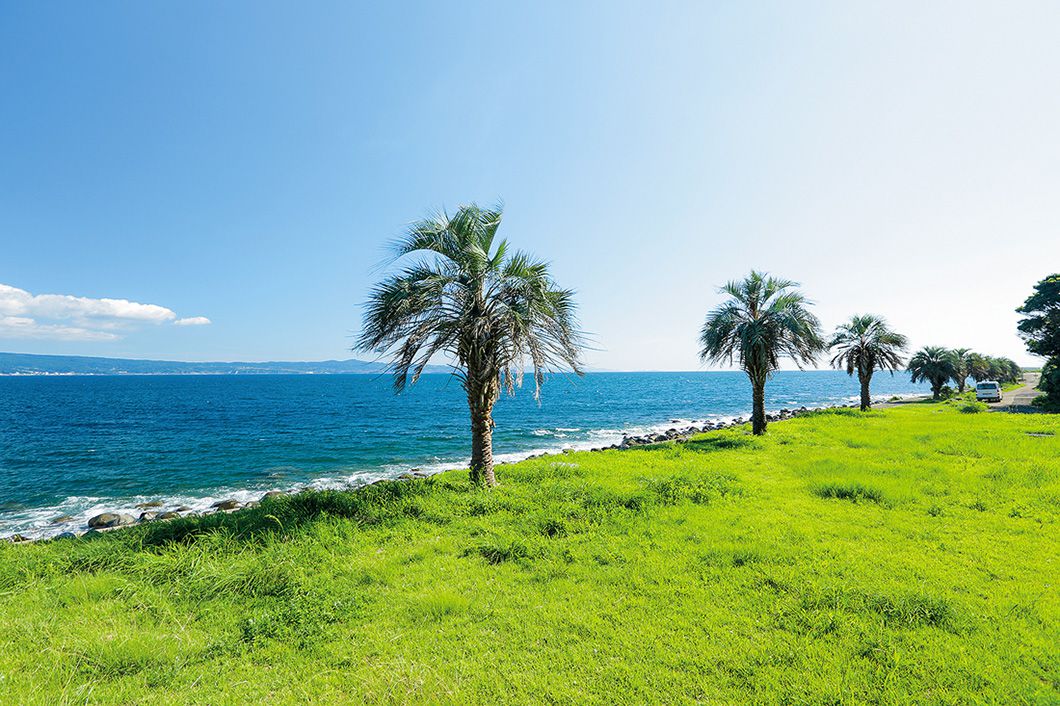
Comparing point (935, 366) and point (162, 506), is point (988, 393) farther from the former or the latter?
point (162, 506)

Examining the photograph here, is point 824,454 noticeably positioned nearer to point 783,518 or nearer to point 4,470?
point 783,518

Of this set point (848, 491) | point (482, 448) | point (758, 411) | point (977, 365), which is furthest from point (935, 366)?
point (482, 448)

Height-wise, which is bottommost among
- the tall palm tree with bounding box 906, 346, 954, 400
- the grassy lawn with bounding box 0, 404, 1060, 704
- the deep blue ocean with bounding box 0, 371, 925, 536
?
the deep blue ocean with bounding box 0, 371, 925, 536

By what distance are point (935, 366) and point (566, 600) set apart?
6640cm

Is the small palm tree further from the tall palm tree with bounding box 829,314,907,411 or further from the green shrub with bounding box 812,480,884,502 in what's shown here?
the green shrub with bounding box 812,480,884,502

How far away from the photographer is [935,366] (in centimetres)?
5159

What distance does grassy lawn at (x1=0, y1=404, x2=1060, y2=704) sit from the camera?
452cm

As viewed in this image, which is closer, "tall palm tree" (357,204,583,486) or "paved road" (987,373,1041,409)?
"tall palm tree" (357,204,583,486)

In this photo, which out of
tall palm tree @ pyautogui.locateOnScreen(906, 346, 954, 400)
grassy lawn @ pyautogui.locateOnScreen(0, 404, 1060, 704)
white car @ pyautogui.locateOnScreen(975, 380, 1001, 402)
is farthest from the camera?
tall palm tree @ pyautogui.locateOnScreen(906, 346, 954, 400)

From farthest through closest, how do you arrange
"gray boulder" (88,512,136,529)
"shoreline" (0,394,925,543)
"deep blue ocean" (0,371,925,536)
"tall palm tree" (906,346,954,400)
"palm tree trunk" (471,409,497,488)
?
"tall palm tree" (906,346,954,400)
"deep blue ocean" (0,371,925,536)
"gray boulder" (88,512,136,529)
"shoreline" (0,394,925,543)
"palm tree trunk" (471,409,497,488)

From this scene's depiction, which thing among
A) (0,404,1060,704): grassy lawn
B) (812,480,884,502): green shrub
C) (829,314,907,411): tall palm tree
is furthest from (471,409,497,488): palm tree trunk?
(829,314,907,411): tall palm tree

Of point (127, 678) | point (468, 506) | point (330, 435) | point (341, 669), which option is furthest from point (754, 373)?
point (330, 435)

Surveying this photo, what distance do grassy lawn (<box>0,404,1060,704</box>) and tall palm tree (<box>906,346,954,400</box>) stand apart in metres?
52.7

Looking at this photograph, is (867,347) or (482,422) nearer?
(482,422)
